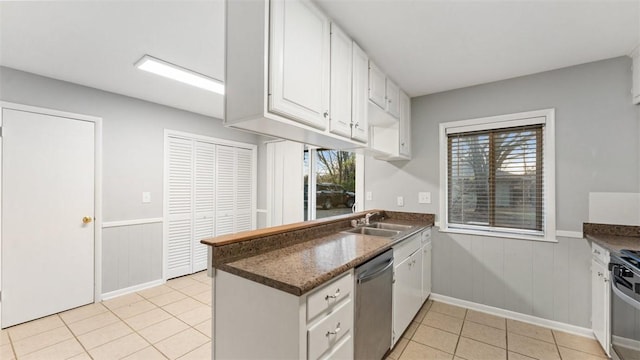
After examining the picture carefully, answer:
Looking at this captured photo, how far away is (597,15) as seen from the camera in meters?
1.73

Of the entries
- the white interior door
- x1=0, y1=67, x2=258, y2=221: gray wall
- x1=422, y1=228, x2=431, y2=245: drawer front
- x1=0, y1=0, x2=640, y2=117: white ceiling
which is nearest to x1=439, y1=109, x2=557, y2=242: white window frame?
x1=422, y1=228, x2=431, y2=245: drawer front

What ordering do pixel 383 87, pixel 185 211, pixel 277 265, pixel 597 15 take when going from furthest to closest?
1. pixel 185 211
2. pixel 383 87
3. pixel 597 15
4. pixel 277 265

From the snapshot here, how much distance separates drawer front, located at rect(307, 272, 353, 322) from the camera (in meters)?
1.23

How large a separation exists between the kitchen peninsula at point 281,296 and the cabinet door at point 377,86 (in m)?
1.33


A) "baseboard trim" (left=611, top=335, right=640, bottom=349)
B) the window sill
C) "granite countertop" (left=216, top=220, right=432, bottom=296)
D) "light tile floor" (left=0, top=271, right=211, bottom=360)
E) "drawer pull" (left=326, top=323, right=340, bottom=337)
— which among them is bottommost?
"light tile floor" (left=0, top=271, right=211, bottom=360)

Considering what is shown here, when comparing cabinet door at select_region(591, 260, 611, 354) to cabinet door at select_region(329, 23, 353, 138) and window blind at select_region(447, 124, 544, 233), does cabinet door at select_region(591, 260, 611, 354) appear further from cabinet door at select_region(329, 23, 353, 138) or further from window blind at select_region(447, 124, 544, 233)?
cabinet door at select_region(329, 23, 353, 138)

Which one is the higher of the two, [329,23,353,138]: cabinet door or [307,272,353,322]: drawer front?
[329,23,353,138]: cabinet door

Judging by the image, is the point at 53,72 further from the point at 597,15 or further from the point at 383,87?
the point at 597,15

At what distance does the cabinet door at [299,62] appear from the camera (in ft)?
4.51

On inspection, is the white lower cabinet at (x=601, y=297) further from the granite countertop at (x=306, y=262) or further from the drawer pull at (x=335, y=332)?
the drawer pull at (x=335, y=332)

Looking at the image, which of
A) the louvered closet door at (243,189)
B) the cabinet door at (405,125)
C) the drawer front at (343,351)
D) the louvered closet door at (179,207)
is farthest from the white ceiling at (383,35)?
the louvered closet door at (243,189)

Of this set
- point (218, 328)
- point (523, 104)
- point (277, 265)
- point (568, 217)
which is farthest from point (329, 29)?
point (568, 217)

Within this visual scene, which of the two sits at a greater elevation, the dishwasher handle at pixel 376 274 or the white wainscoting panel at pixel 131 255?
the dishwasher handle at pixel 376 274

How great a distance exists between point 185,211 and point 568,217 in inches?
177
